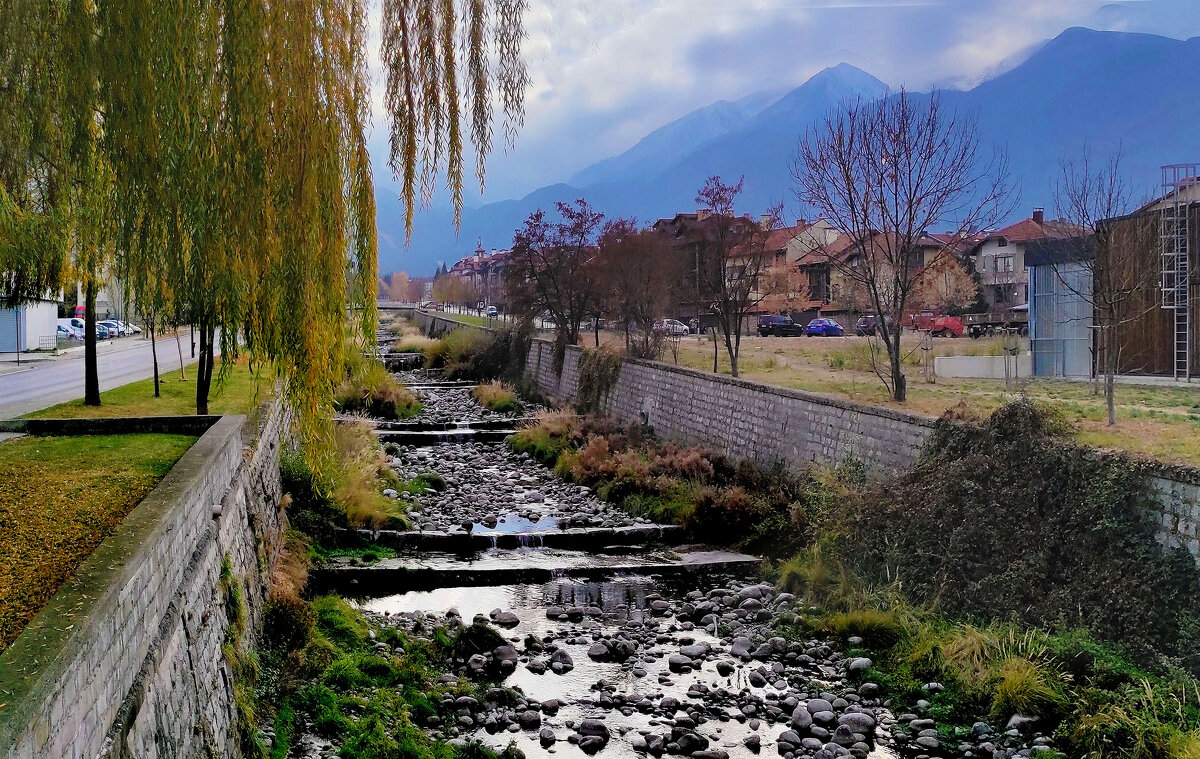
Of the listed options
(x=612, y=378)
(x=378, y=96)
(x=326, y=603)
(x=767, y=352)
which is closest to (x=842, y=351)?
(x=767, y=352)

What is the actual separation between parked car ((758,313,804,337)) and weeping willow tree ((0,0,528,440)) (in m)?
38.2

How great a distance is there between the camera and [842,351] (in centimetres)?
2861

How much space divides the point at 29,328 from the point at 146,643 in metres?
41.5

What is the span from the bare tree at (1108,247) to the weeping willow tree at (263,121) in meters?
11.4

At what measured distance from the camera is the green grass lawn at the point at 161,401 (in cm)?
1431

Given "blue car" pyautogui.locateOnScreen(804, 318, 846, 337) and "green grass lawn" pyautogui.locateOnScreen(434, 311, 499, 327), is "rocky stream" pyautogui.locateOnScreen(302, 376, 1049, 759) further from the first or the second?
"green grass lawn" pyautogui.locateOnScreen(434, 311, 499, 327)

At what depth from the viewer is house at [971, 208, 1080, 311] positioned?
50125 millimetres

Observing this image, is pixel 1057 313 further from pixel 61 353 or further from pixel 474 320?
pixel 474 320

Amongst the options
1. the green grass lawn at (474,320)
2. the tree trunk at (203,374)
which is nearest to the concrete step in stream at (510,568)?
the tree trunk at (203,374)

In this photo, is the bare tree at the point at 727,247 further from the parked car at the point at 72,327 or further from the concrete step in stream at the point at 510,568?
the parked car at the point at 72,327

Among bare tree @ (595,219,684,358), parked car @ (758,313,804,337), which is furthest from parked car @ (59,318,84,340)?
parked car @ (758,313,804,337)

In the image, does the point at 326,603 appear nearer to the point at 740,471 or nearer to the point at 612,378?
the point at 740,471

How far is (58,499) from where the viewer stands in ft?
21.8

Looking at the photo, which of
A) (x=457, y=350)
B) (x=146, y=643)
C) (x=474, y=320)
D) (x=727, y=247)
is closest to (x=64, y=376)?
(x=457, y=350)
